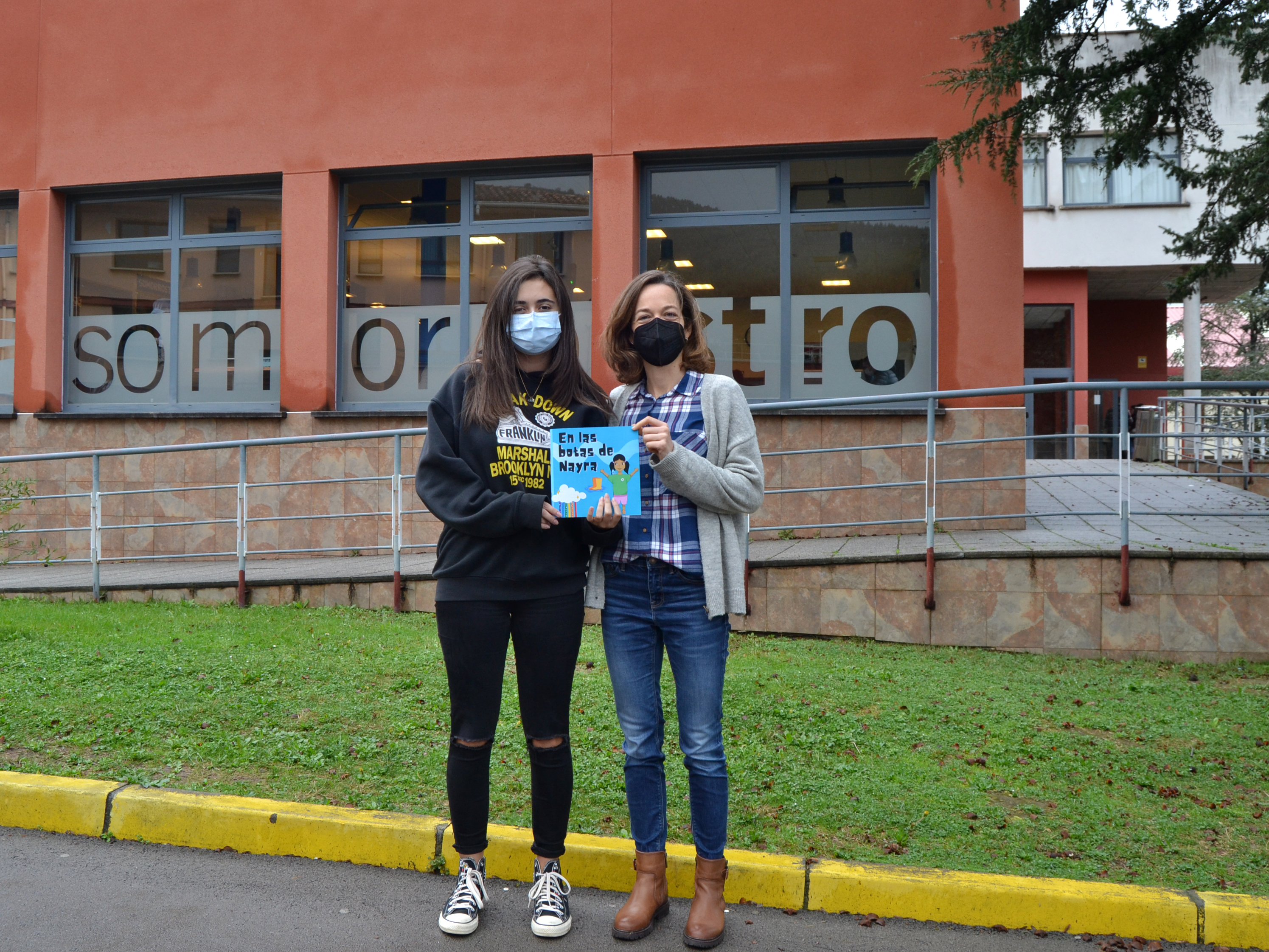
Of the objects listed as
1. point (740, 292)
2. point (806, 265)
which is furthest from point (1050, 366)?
point (740, 292)

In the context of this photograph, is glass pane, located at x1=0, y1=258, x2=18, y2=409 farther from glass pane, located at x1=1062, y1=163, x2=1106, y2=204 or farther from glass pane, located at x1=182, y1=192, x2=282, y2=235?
glass pane, located at x1=1062, y1=163, x2=1106, y2=204

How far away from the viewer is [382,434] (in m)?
8.87

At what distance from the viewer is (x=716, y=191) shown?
10477mm

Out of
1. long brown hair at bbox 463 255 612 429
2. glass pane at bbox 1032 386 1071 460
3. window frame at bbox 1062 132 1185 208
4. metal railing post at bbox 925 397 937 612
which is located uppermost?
window frame at bbox 1062 132 1185 208

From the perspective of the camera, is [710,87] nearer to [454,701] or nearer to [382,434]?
[382,434]

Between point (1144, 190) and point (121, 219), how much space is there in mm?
20647

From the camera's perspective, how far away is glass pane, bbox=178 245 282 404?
37.4 feet

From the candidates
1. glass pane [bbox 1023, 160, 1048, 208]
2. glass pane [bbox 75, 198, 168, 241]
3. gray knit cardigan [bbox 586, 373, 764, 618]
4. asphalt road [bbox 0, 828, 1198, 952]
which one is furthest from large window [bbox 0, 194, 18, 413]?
glass pane [bbox 1023, 160, 1048, 208]

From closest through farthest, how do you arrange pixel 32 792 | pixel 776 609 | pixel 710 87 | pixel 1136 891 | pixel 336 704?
pixel 1136 891 → pixel 32 792 → pixel 336 704 → pixel 776 609 → pixel 710 87

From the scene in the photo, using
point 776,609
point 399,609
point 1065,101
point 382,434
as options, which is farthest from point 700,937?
point 1065,101

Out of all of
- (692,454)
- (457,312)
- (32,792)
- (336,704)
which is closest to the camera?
(692,454)

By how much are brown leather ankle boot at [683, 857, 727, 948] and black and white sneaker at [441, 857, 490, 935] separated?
678 mm

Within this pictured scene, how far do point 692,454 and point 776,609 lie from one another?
4.58 meters

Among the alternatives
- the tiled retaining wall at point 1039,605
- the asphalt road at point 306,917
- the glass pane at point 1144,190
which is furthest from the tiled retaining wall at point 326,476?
the glass pane at point 1144,190
